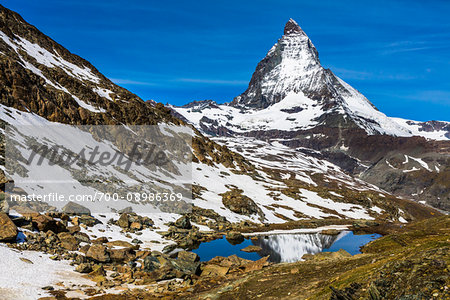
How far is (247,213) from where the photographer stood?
260ft

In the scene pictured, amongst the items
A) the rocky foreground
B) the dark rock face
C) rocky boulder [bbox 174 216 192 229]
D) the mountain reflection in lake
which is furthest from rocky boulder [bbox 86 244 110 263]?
the dark rock face

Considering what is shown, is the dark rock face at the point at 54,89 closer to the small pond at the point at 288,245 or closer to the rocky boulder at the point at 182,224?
the rocky boulder at the point at 182,224

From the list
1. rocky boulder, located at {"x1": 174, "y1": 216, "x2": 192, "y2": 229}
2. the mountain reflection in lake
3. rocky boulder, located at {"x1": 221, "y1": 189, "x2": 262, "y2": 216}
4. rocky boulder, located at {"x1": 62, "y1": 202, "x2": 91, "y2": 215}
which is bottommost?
rocky boulder, located at {"x1": 62, "y1": 202, "x2": 91, "y2": 215}

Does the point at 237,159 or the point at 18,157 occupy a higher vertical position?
the point at 237,159

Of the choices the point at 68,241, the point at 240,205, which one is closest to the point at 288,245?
the point at 240,205

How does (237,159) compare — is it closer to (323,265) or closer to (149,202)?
(149,202)

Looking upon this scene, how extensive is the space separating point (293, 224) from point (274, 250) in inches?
1075

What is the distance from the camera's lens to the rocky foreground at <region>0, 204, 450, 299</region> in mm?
11969

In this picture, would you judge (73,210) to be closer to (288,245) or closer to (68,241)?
(68,241)

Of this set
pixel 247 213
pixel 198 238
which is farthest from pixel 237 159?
pixel 198 238

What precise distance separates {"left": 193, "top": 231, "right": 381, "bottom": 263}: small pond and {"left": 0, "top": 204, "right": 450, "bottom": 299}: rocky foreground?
26.6 feet

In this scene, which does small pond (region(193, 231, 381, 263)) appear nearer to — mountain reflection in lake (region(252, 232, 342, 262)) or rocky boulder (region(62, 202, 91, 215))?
mountain reflection in lake (region(252, 232, 342, 262))

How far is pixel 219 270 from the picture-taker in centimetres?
2992

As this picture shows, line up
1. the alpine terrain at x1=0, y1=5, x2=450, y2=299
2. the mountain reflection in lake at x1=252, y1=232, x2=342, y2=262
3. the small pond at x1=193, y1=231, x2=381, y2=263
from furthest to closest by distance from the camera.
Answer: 1. the mountain reflection in lake at x1=252, y1=232, x2=342, y2=262
2. the small pond at x1=193, y1=231, x2=381, y2=263
3. the alpine terrain at x1=0, y1=5, x2=450, y2=299
